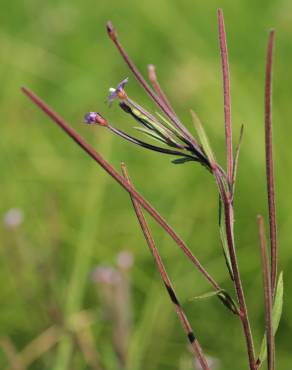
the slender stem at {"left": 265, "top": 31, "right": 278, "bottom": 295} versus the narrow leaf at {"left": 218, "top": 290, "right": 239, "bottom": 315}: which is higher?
the slender stem at {"left": 265, "top": 31, "right": 278, "bottom": 295}

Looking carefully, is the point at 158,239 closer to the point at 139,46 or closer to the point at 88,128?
the point at 88,128

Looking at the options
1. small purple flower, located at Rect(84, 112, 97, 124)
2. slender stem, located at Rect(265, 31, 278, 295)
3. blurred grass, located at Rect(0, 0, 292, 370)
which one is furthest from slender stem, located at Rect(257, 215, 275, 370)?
blurred grass, located at Rect(0, 0, 292, 370)

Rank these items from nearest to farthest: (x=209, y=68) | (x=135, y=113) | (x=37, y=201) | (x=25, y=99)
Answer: (x=135, y=113) < (x=37, y=201) < (x=209, y=68) < (x=25, y=99)

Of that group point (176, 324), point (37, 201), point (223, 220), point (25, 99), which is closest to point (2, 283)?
point (37, 201)

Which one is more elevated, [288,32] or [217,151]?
[288,32]

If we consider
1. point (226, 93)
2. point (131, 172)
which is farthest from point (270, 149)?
point (131, 172)

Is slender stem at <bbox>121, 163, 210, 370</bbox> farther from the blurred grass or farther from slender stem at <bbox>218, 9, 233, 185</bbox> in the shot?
the blurred grass

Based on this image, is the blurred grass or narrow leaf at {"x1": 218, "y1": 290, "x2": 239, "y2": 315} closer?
narrow leaf at {"x1": 218, "y1": 290, "x2": 239, "y2": 315}

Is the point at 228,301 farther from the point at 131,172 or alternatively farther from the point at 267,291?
the point at 131,172
